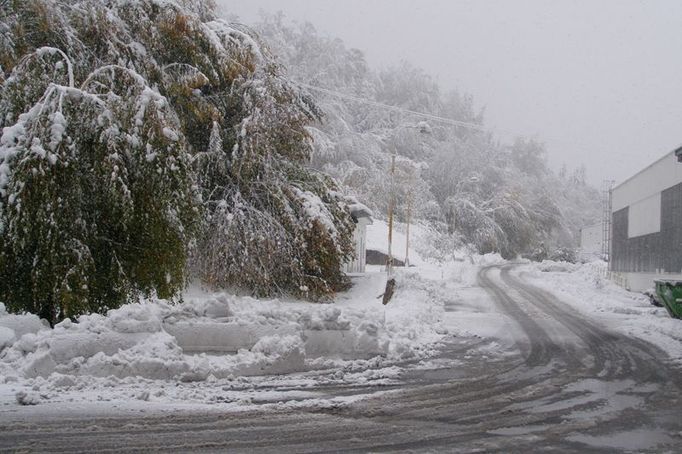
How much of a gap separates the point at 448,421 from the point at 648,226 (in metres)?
24.7

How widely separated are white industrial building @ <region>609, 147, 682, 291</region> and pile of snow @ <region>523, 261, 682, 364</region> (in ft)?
4.02

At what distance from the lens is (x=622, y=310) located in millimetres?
20328

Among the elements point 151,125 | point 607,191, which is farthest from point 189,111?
point 607,191

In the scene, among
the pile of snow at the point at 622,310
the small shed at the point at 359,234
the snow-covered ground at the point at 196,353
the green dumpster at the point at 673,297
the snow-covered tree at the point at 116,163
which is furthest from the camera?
the small shed at the point at 359,234

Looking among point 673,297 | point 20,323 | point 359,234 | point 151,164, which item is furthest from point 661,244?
point 20,323

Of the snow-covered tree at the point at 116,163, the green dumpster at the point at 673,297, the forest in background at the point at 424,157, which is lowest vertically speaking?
the green dumpster at the point at 673,297

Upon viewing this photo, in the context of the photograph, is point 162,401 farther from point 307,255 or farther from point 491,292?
point 491,292

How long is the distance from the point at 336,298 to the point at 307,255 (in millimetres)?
2326

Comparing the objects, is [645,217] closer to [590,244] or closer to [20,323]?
[20,323]

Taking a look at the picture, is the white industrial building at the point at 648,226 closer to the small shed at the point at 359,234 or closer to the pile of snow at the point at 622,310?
the pile of snow at the point at 622,310

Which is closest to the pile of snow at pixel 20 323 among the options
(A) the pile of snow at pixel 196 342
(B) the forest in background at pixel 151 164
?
(A) the pile of snow at pixel 196 342

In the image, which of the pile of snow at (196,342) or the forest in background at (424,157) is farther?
the forest in background at (424,157)

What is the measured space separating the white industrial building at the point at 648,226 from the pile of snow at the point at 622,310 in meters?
1.23

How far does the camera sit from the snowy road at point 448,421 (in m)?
5.61
